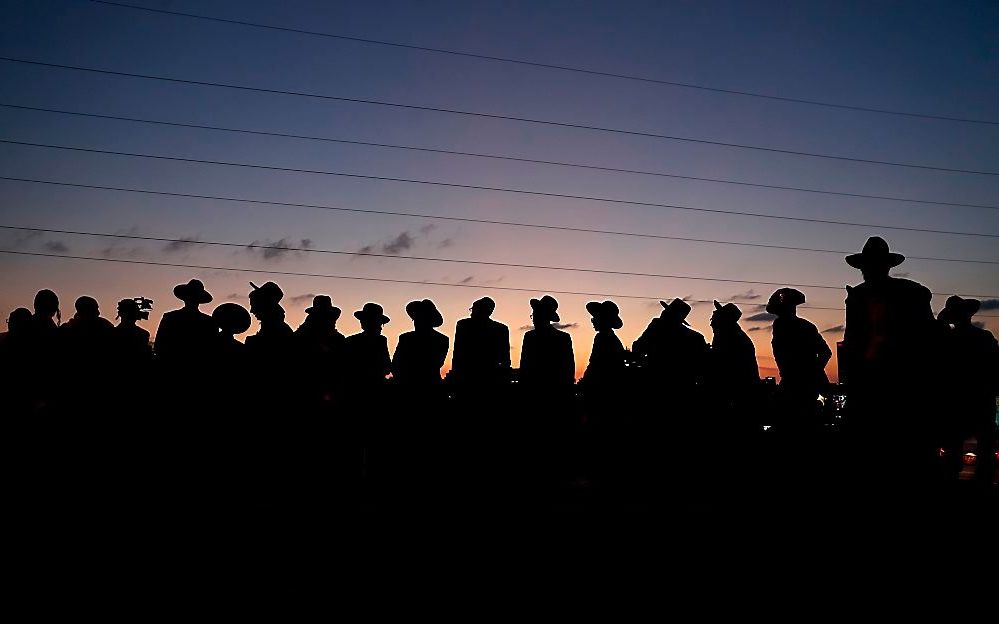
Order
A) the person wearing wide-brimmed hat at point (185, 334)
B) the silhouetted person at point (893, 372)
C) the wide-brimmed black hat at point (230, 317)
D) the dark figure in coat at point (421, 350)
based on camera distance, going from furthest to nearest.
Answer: the dark figure in coat at point (421, 350), the wide-brimmed black hat at point (230, 317), the person wearing wide-brimmed hat at point (185, 334), the silhouetted person at point (893, 372)

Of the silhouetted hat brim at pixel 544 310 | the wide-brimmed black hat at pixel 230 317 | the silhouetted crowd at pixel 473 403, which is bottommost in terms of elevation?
the silhouetted crowd at pixel 473 403

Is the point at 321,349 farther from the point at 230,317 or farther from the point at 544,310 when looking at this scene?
the point at 544,310

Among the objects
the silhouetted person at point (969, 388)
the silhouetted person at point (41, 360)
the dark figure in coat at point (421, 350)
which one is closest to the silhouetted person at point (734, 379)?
the silhouetted person at point (969, 388)

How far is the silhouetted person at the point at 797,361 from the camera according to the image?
8.02m

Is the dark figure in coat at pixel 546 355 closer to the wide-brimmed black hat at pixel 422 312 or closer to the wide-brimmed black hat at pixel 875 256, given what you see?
the wide-brimmed black hat at pixel 422 312

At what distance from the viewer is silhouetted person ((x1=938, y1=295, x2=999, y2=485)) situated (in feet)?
18.0

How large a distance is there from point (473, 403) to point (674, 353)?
8.74 ft

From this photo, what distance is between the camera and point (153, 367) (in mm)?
7574

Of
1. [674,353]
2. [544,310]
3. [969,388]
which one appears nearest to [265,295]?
[544,310]

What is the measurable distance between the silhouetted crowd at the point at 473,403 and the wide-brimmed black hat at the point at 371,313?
0.04 metres

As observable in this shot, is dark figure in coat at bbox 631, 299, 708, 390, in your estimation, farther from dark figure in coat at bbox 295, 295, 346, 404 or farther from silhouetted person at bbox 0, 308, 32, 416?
silhouetted person at bbox 0, 308, 32, 416

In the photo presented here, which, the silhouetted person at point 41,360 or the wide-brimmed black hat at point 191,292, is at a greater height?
the wide-brimmed black hat at point 191,292

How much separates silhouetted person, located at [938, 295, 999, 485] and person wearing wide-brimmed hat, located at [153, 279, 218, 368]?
658cm

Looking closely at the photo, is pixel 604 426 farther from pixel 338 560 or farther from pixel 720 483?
pixel 338 560
